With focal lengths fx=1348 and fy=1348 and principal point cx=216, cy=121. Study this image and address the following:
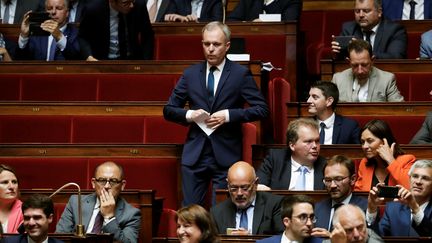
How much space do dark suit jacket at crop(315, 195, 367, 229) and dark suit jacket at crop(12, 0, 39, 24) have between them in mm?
2971

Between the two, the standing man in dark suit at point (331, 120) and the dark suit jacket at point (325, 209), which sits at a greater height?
the standing man in dark suit at point (331, 120)

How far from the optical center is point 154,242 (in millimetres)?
5043

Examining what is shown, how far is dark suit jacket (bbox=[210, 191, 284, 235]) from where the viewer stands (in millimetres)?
5012

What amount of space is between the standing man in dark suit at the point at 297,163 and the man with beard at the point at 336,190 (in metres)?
0.30

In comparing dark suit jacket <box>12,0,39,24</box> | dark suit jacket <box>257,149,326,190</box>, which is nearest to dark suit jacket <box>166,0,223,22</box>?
dark suit jacket <box>12,0,39,24</box>

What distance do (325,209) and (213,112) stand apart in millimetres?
785

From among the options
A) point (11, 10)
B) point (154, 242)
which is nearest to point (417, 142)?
point (154, 242)

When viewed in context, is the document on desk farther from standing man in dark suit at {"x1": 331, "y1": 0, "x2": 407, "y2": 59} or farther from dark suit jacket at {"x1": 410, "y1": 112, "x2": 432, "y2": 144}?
standing man in dark suit at {"x1": 331, "y1": 0, "x2": 407, "y2": 59}

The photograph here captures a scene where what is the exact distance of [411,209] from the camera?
191 inches

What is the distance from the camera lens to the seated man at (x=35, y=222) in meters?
4.82

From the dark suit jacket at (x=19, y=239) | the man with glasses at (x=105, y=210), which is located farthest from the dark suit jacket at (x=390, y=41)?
the dark suit jacket at (x=19, y=239)

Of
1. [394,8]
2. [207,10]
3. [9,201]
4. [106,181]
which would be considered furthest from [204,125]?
[394,8]

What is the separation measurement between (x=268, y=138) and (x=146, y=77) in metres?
0.70

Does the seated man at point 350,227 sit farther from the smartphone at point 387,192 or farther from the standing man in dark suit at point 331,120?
the standing man in dark suit at point 331,120
